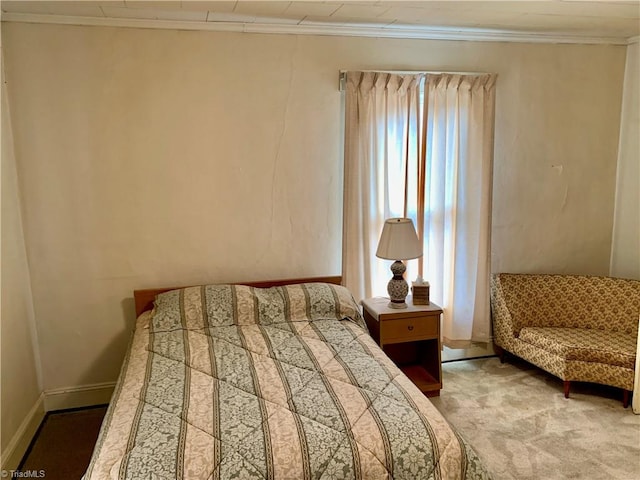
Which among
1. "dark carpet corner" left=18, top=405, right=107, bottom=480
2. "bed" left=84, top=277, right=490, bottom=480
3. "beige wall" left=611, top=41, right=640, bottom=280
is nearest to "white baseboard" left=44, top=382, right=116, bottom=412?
"dark carpet corner" left=18, top=405, right=107, bottom=480

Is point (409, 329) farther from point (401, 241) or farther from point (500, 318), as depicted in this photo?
point (500, 318)

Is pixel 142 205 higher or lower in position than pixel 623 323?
higher

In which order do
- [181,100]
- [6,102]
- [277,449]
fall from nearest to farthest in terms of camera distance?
1. [277,449]
2. [6,102]
3. [181,100]

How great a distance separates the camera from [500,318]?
11.5ft

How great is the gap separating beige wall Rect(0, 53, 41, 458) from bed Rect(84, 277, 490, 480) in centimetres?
63

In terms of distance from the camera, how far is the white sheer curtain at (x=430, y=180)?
3166mm

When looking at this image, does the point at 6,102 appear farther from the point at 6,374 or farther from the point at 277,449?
the point at 277,449

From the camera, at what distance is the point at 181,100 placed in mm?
2945

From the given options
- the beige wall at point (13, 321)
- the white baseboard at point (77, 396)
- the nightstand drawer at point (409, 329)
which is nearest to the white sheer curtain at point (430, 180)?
the nightstand drawer at point (409, 329)

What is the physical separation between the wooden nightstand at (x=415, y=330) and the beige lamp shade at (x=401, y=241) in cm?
34

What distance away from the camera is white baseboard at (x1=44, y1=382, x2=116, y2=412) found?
3.01 metres

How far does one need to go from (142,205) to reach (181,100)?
0.68 metres

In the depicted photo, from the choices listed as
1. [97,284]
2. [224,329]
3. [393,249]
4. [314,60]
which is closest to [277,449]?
[224,329]

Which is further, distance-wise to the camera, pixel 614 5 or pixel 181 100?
pixel 181 100
